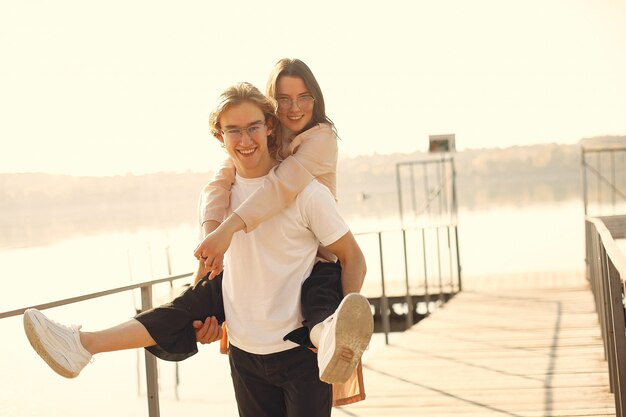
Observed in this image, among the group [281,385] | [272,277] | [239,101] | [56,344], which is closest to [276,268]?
[272,277]

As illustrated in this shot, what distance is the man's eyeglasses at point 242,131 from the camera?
83.0 inches

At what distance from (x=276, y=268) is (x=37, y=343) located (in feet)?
1.71

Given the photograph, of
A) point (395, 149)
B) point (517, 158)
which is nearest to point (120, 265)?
point (395, 149)

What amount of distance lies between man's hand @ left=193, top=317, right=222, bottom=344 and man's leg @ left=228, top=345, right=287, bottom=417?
0.06m

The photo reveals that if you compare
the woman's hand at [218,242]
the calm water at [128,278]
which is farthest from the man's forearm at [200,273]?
the calm water at [128,278]

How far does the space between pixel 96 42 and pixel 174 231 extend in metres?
15.8

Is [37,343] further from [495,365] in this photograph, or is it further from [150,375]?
[495,365]

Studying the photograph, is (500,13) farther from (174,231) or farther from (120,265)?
(120,265)

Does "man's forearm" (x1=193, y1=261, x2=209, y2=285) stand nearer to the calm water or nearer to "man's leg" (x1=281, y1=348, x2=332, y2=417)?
"man's leg" (x1=281, y1=348, x2=332, y2=417)

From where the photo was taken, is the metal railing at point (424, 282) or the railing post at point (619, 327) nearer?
the railing post at point (619, 327)

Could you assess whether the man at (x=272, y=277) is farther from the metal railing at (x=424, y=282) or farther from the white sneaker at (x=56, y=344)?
the metal railing at (x=424, y=282)

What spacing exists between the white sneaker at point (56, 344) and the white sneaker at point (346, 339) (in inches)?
20.4

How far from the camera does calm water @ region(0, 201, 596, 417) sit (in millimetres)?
5973

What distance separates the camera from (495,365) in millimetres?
4898
